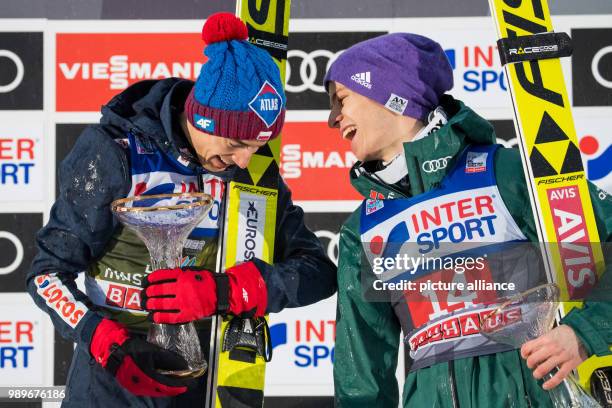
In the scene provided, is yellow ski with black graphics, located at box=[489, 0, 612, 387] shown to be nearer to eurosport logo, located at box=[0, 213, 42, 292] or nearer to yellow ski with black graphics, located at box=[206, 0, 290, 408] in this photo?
yellow ski with black graphics, located at box=[206, 0, 290, 408]

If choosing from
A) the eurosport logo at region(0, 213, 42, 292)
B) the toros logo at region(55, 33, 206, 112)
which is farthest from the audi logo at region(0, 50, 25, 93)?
the eurosport logo at region(0, 213, 42, 292)

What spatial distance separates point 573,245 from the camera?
2.47 metres

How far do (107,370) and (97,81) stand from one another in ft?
5.03

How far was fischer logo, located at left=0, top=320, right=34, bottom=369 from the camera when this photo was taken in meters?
3.57

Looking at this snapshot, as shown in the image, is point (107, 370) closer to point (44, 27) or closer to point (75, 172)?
point (75, 172)

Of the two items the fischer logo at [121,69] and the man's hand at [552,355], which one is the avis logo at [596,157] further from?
the man's hand at [552,355]

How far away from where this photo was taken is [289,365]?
11.7 feet

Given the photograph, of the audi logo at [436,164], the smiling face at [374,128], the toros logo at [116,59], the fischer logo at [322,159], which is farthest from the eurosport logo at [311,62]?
the audi logo at [436,164]

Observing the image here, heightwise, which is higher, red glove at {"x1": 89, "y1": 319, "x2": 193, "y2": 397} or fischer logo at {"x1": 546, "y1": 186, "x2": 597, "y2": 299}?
fischer logo at {"x1": 546, "y1": 186, "x2": 597, "y2": 299}

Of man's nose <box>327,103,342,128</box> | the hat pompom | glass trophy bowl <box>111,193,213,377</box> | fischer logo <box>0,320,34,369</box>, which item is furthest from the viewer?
fischer logo <box>0,320,34,369</box>

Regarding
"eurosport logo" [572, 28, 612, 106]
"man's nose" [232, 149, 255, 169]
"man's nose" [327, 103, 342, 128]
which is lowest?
"man's nose" [232, 149, 255, 169]

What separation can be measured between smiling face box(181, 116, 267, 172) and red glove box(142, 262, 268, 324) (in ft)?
0.87

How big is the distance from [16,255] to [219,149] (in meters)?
1.47

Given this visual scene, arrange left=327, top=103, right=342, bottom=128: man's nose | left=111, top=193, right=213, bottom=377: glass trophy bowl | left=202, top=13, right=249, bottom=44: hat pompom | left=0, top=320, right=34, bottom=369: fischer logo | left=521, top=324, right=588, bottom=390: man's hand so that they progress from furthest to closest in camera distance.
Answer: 1. left=0, top=320, right=34, bottom=369: fischer logo
2. left=327, top=103, right=342, bottom=128: man's nose
3. left=202, top=13, right=249, bottom=44: hat pompom
4. left=111, top=193, right=213, bottom=377: glass trophy bowl
5. left=521, top=324, right=588, bottom=390: man's hand
